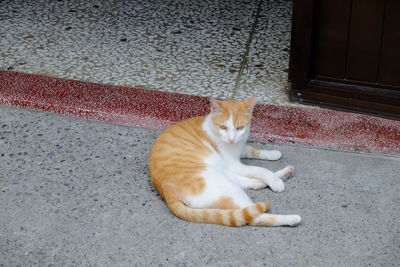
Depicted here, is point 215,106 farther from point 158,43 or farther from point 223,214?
point 158,43

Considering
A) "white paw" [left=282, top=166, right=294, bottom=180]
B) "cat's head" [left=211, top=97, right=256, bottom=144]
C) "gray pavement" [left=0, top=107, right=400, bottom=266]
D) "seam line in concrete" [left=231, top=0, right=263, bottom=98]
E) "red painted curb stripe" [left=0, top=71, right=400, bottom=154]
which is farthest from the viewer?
"seam line in concrete" [left=231, top=0, right=263, bottom=98]

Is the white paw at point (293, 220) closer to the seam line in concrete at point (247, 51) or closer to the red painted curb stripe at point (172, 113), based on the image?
the red painted curb stripe at point (172, 113)

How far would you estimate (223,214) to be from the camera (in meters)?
3.19

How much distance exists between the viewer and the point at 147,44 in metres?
5.24

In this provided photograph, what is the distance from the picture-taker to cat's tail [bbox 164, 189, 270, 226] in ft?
10.5

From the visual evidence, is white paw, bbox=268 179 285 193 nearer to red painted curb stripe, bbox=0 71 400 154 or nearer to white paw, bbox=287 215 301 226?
white paw, bbox=287 215 301 226

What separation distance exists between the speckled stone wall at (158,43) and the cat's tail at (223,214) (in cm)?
140

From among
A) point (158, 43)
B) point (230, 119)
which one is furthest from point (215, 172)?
point (158, 43)

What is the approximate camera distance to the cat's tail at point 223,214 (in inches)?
126

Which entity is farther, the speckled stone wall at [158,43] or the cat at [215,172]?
the speckled stone wall at [158,43]

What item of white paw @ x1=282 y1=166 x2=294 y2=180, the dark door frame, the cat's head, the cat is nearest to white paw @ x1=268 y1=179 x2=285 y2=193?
the cat

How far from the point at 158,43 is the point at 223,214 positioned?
2403mm

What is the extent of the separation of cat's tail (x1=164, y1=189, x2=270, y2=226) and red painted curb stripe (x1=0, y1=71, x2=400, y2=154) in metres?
0.98

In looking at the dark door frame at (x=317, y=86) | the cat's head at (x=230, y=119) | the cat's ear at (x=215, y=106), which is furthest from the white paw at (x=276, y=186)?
the dark door frame at (x=317, y=86)
